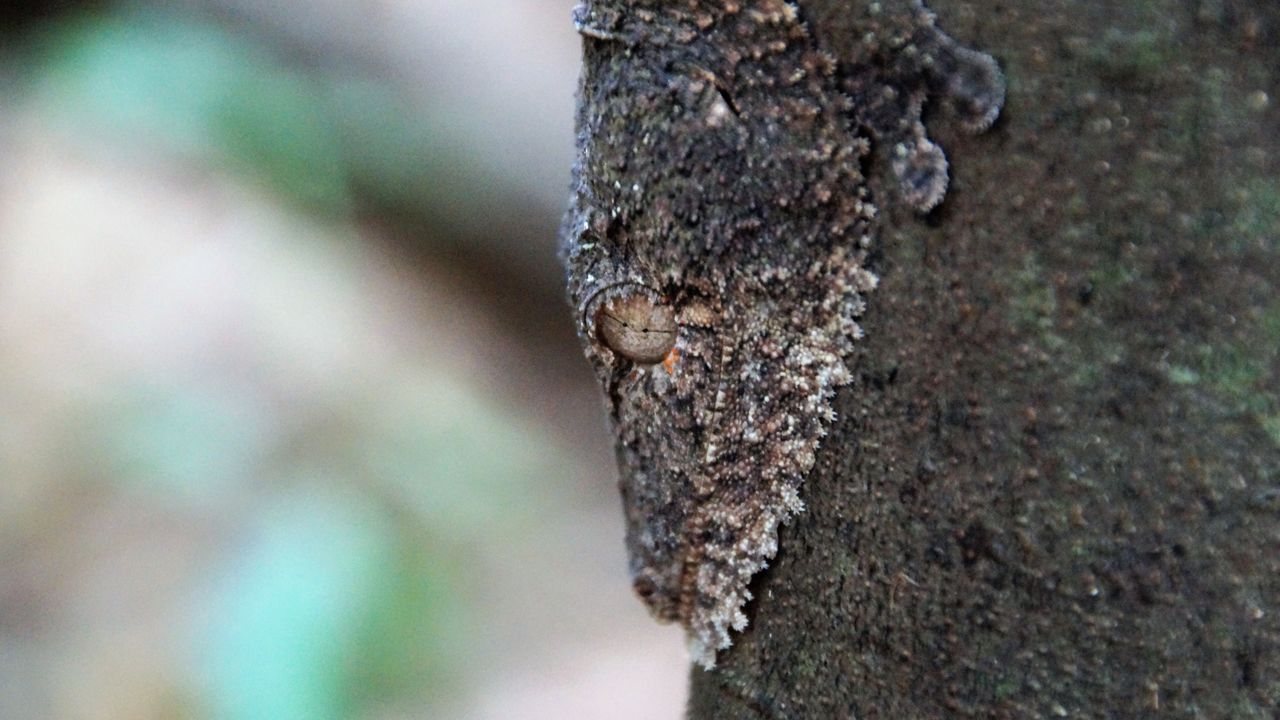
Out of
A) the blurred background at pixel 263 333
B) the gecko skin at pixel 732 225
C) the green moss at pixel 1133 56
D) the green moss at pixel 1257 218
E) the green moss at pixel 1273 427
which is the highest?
the blurred background at pixel 263 333

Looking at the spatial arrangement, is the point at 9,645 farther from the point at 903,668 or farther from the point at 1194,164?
the point at 1194,164

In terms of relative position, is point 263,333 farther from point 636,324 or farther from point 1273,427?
point 1273,427

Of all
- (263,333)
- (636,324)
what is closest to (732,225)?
(636,324)

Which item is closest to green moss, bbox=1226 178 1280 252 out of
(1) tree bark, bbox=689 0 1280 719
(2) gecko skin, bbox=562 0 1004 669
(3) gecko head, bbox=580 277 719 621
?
(1) tree bark, bbox=689 0 1280 719

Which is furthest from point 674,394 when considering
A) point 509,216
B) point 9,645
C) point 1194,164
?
point 9,645

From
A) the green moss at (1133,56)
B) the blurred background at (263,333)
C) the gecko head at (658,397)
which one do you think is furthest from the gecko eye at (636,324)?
the blurred background at (263,333)

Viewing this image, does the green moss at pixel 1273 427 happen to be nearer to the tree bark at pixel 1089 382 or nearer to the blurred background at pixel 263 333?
the tree bark at pixel 1089 382

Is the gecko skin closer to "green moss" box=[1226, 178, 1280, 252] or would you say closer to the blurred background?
"green moss" box=[1226, 178, 1280, 252]
